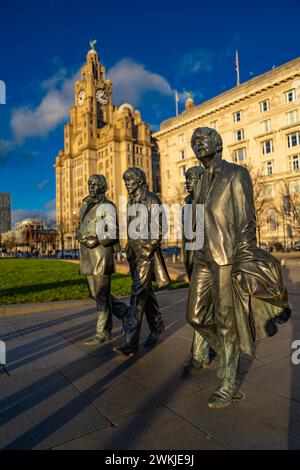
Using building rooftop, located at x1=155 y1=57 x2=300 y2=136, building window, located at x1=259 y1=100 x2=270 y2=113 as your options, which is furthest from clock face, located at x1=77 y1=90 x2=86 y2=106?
building window, located at x1=259 y1=100 x2=270 y2=113

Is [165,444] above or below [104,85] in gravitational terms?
below

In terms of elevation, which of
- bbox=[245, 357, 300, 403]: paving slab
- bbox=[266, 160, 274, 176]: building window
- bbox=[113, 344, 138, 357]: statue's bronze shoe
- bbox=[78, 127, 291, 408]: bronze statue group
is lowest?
bbox=[245, 357, 300, 403]: paving slab

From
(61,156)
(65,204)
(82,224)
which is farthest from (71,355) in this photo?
(61,156)

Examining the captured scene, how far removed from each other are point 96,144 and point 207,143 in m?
105

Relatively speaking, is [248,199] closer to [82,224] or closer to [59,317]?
[82,224]

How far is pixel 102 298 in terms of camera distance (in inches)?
207

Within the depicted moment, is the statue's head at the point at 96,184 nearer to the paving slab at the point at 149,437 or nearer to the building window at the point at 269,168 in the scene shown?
the paving slab at the point at 149,437

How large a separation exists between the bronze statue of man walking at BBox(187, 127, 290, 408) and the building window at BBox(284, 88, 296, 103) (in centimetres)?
4578

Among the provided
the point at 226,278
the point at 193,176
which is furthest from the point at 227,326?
the point at 193,176

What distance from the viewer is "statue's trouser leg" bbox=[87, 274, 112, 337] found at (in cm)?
521

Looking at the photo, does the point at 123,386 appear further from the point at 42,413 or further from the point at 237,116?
the point at 237,116

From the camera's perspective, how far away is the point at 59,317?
730cm

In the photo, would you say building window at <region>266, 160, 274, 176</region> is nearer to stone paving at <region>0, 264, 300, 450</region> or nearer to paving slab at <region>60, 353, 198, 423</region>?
stone paving at <region>0, 264, 300, 450</region>

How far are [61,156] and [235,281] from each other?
12034cm
